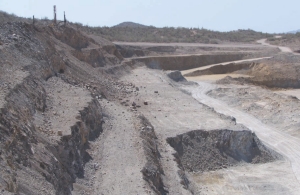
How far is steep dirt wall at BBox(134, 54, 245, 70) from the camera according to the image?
53.3 metres

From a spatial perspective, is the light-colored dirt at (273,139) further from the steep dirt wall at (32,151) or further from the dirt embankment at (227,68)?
the dirt embankment at (227,68)

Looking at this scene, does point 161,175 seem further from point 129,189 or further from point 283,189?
point 283,189

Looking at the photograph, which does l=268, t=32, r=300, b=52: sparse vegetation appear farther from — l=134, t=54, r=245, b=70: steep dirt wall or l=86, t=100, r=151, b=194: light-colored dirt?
l=86, t=100, r=151, b=194: light-colored dirt

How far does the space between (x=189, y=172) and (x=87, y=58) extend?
21.1 m

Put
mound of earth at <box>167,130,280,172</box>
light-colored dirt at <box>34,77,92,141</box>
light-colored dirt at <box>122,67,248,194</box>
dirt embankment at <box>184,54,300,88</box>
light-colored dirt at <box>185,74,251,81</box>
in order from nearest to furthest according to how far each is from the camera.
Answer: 1. light-colored dirt at <box>34,77,92,141</box>
2. light-colored dirt at <box>122,67,248,194</box>
3. mound of earth at <box>167,130,280,172</box>
4. light-colored dirt at <box>185,74,251,81</box>
5. dirt embankment at <box>184,54,300,88</box>

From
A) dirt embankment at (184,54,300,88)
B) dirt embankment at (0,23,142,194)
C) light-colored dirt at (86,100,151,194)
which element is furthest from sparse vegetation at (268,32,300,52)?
light-colored dirt at (86,100,151,194)

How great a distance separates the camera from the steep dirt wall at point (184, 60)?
53.3 metres

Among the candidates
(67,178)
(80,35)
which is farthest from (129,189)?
(80,35)

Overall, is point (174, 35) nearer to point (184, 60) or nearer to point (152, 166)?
point (184, 60)

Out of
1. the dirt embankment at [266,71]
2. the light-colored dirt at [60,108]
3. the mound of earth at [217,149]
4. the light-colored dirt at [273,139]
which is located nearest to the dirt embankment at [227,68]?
the dirt embankment at [266,71]

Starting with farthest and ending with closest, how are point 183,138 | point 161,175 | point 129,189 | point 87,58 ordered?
Answer: point 87,58 < point 183,138 < point 161,175 < point 129,189

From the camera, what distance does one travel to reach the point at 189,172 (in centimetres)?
2092

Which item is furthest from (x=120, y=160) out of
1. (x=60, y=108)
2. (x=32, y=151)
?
(x=32, y=151)

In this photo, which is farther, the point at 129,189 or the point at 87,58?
the point at 87,58
